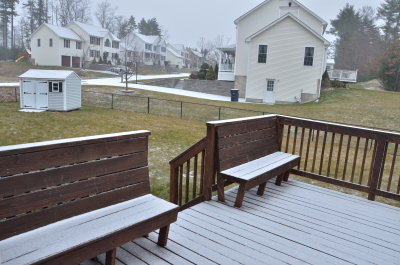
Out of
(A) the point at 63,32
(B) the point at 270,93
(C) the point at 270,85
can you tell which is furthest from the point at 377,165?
(A) the point at 63,32

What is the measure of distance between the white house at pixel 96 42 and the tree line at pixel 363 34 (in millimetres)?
36473

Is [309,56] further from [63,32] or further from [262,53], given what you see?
[63,32]

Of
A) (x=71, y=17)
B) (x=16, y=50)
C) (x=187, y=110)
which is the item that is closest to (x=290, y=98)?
(x=187, y=110)

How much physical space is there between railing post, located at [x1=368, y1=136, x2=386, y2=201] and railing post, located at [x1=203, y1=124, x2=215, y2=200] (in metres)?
2.47

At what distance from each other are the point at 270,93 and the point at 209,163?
74.0 feet

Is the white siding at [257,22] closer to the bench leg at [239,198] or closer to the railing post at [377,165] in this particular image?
the railing post at [377,165]

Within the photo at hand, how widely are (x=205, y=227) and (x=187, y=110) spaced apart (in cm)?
1495

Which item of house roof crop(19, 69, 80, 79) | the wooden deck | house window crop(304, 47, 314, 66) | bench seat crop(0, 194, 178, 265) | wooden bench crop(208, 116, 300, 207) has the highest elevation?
house window crop(304, 47, 314, 66)

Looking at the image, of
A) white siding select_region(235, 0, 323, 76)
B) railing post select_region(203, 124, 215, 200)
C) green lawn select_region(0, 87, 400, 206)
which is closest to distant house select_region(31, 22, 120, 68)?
green lawn select_region(0, 87, 400, 206)

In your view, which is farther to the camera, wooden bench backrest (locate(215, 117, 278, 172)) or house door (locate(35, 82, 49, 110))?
house door (locate(35, 82, 49, 110))

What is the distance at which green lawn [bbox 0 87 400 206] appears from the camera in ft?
34.8

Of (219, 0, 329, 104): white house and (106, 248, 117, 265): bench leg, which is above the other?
(219, 0, 329, 104): white house

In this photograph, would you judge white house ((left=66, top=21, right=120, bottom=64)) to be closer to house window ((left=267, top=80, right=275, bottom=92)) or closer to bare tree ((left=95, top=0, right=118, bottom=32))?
bare tree ((left=95, top=0, right=118, bottom=32))

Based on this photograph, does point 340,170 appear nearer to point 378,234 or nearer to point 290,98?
point 378,234
